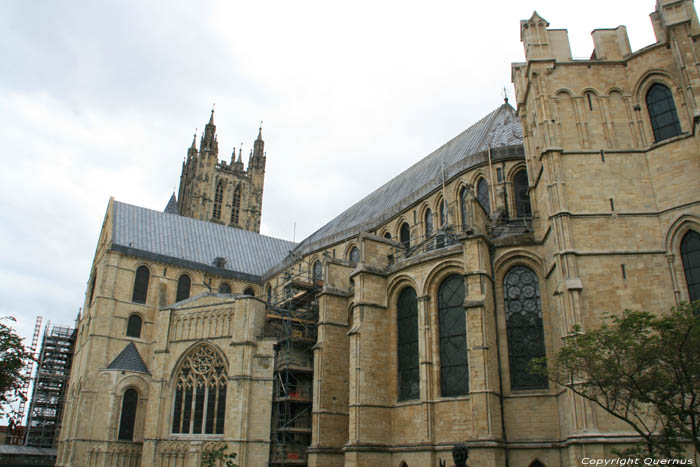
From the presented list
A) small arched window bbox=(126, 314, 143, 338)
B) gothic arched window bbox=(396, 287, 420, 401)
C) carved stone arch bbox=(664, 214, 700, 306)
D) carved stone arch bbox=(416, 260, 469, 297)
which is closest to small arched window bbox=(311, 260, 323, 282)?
small arched window bbox=(126, 314, 143, 338)

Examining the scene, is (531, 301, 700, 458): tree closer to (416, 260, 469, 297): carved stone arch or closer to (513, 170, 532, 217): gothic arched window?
(416, 260, 469, 297): carved stone arch

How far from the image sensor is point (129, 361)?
34.8 meters

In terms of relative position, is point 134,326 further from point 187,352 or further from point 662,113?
point 662,113

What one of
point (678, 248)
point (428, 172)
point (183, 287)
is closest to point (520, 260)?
point (678, 248)

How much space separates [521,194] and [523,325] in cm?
695

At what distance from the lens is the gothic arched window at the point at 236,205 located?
63.0 m

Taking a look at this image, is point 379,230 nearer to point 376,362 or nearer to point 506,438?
point 376,362

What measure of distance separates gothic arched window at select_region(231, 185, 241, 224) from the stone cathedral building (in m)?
26.6

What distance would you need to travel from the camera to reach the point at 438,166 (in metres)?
32.0

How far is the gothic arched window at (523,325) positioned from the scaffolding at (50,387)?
39.3 m

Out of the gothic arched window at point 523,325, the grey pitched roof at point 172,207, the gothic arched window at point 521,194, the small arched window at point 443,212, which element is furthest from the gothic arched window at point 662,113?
the grey pitched roof at point 172,207

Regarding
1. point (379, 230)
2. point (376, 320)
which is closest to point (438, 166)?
point (379, 230)

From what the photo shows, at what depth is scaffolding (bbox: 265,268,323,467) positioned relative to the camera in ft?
92.0

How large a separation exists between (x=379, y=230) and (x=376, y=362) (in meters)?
10.9
